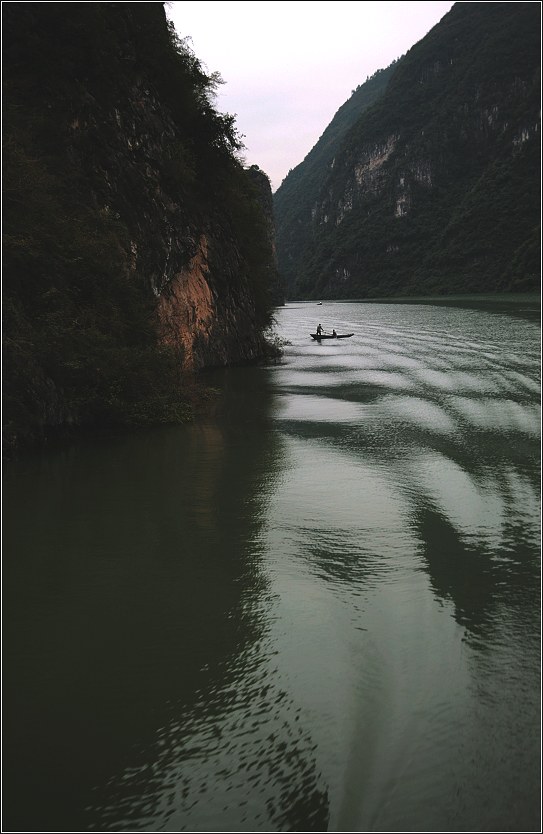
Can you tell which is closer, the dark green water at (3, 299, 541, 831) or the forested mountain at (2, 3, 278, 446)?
the dark green water at (3, 299, 541, 831)

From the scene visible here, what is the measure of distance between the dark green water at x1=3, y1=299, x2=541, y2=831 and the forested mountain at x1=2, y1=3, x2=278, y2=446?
7.59ft

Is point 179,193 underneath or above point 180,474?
above

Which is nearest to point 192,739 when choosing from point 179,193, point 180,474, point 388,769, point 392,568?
point 388,769

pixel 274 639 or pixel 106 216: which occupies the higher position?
pixel 106 216

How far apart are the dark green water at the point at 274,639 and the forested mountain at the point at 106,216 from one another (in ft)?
7.59

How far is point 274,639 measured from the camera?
281 inches

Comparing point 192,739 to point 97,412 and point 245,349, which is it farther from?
point 245,349

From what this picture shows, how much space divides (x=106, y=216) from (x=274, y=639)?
54.6 ft

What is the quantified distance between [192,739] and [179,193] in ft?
84.4

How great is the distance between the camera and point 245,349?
36031 millimetres

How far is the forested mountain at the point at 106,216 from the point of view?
15805 millimetres

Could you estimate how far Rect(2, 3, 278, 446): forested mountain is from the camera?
622 inches

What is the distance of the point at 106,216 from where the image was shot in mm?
20484

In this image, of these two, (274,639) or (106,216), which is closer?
(274,639)
